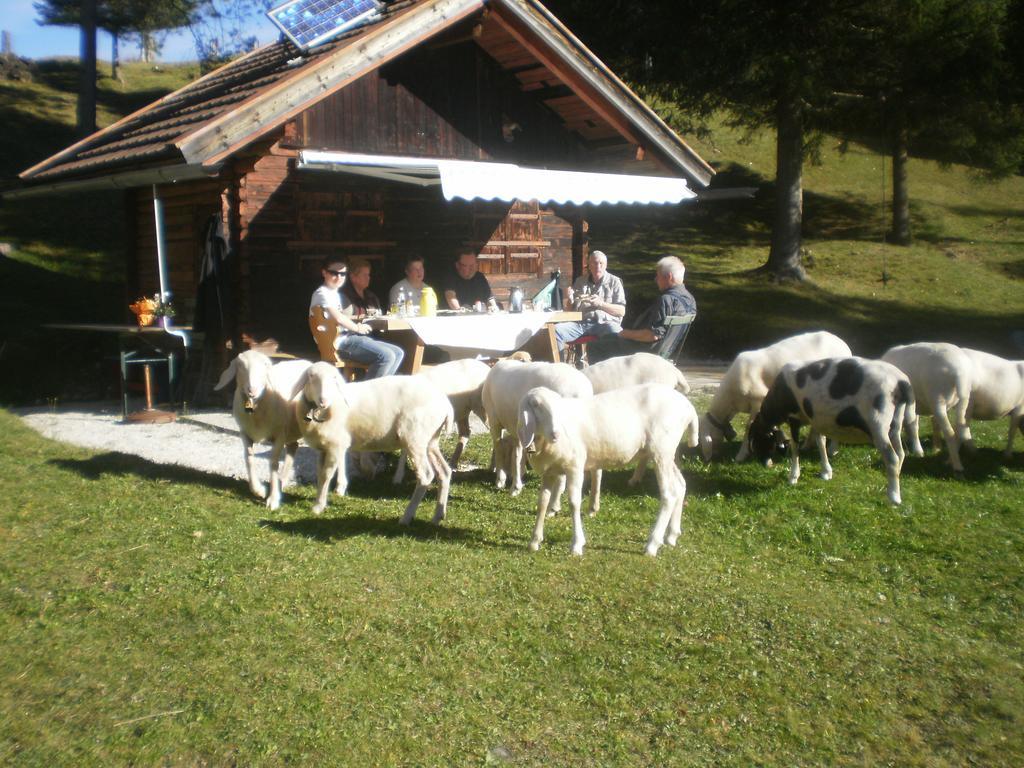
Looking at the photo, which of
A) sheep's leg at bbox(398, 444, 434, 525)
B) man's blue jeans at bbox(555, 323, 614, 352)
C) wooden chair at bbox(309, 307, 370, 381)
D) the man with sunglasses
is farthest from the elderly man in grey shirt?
sheep's leg at bbox(398, 444, 434, 525)

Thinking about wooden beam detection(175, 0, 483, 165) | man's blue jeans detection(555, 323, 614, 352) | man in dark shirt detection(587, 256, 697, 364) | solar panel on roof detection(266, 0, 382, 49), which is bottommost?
man's blue jeans detection(555, 323, 614, 352)

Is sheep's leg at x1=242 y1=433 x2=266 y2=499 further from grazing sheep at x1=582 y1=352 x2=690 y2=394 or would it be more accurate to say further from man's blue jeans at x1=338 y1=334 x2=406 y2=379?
grazing sheep at x1=582 y1=352 x2=690 y2=394

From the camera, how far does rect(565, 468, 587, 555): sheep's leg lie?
601 centimetres

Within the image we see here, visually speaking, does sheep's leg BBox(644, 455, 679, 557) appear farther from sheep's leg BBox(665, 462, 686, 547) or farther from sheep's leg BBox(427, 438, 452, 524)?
sheep's leg BBox(427, 438, 452, 524)

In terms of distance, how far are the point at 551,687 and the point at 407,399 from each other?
9.44 ft

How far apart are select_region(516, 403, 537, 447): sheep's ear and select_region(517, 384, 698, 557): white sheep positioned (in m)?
0.07

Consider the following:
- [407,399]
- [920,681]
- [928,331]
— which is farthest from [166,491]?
[928,331]

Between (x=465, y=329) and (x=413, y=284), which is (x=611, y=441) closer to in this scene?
(x=465, y=329)

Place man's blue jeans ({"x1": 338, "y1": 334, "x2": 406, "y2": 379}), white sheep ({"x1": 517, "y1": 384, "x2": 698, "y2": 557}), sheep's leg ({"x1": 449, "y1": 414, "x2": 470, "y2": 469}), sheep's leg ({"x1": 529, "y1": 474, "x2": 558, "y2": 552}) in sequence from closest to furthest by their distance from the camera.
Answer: white sheep ({"x1": 517, "y1": 384, "x2": 698, "y2": 557}) → sheep's leg ({"x1": 529, "y1": 474, "x2": 558, "y2": 552}) → sheep's leg ({"x1": 449, "y1": 414, "x2": 470, "y2": 469}) → man's blue jeans ({"x1": 338, "y1": 334, "x2": 406, "y2": 379})

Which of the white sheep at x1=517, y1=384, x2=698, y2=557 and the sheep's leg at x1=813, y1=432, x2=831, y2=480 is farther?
the sheep's leg at x1=813, y1=432, x2=831, y2=480

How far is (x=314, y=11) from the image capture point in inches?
452

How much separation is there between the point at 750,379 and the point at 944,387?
1.62 m

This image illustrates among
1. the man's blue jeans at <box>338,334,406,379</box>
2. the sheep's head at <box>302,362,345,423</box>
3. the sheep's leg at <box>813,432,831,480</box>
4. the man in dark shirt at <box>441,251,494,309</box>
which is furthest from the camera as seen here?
the man in dark shirt at <box>441,251,494,309</box>

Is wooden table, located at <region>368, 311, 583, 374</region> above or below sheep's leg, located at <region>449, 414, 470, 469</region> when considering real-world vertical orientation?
above
